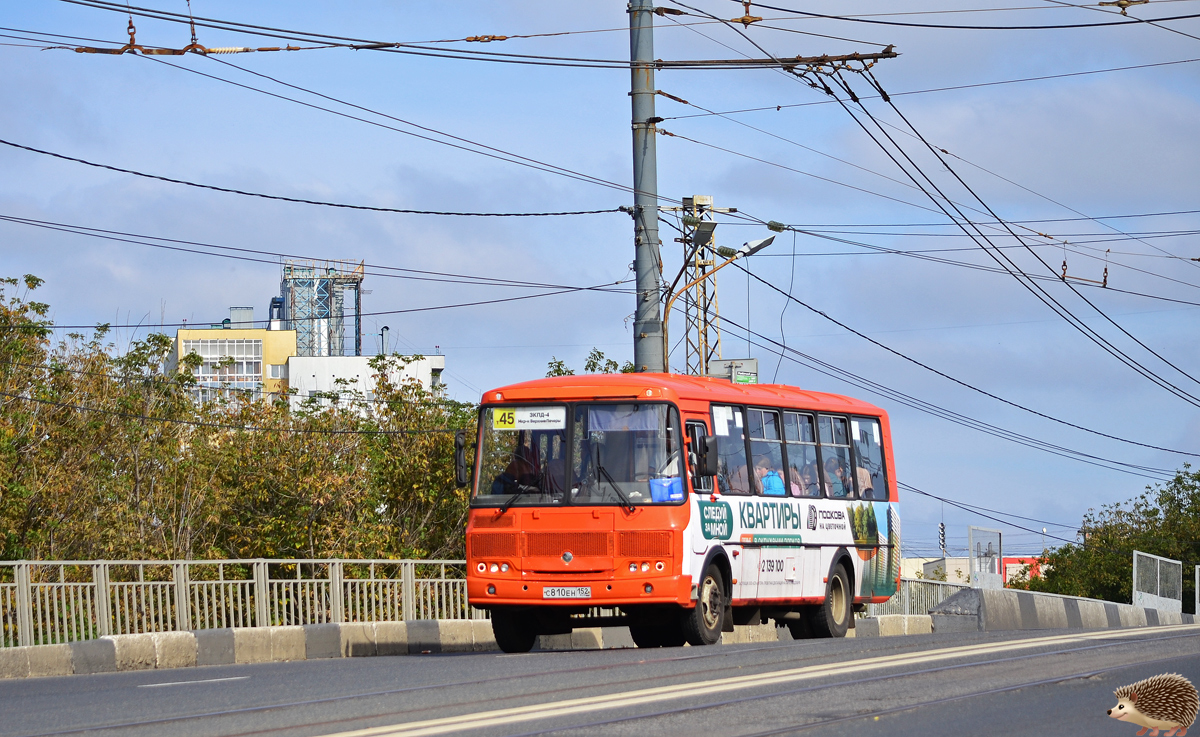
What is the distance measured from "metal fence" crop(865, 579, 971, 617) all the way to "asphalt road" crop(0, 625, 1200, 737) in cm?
1503

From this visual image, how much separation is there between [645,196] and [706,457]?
6248mm

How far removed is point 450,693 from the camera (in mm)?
9320

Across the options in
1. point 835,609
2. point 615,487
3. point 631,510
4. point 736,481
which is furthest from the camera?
point 835,609

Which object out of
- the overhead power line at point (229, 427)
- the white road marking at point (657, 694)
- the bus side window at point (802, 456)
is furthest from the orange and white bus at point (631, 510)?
the overhead power line at point (229, 427)

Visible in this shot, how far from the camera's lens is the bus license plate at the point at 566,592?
1548cm

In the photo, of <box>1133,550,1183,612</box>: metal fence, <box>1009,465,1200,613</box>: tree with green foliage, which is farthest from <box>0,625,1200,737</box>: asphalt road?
<box>1009,465,1200,613</box>: tree with green foliage

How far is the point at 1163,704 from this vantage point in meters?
6.12

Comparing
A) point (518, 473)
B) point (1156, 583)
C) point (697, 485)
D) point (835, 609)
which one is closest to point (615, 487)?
point (697, 485)

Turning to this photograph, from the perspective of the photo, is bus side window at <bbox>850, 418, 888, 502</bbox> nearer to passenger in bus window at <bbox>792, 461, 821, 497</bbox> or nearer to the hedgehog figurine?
passenger in bus window at <bbox>792, 461, 821, 497</bbox>

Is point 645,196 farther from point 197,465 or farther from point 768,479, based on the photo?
point 197,465

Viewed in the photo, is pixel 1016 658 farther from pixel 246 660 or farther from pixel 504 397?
pixel 246 660

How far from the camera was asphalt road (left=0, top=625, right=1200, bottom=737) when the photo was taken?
297 inches

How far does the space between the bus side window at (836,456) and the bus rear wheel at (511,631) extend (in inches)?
189

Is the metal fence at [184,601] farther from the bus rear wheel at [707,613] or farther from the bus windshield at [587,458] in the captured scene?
the bus rear wheel at [707,613]
